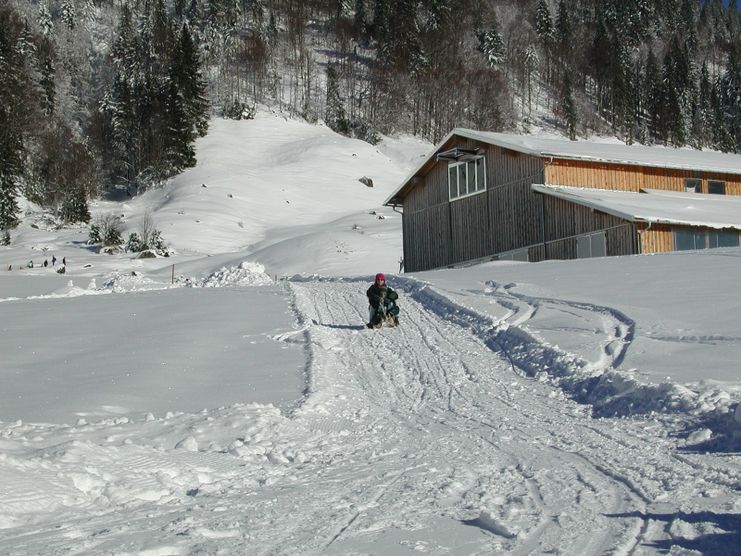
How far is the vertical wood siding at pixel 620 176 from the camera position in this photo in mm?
28094

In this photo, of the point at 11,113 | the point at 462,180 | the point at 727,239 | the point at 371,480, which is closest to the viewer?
the point at 371,480

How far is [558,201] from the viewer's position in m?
26.7

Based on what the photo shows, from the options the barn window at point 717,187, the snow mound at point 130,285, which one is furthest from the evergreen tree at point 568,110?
→ the snow mound at point 130,285

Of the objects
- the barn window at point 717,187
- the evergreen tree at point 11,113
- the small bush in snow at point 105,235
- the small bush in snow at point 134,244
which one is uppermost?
the evergreen tree at point 11,113

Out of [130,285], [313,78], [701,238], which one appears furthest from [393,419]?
[313,78]

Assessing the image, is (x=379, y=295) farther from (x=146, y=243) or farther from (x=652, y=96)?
(x=652, y=96)

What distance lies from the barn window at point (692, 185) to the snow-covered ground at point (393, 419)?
12112 mm

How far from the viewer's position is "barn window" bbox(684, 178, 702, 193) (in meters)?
31.0

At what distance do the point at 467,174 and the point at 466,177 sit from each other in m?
0.13

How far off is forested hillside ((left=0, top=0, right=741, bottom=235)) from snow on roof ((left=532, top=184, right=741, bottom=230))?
137ft

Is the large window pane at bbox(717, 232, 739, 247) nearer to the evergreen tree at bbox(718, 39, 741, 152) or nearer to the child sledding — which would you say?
the child sledding

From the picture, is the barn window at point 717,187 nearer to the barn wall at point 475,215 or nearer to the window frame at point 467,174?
the barn wall at point 475,215

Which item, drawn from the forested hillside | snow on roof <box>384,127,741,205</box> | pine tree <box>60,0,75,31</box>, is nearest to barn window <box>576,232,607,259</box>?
snow on roof <box>384,127,741,205</box>

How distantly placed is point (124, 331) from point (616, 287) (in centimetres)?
1004
